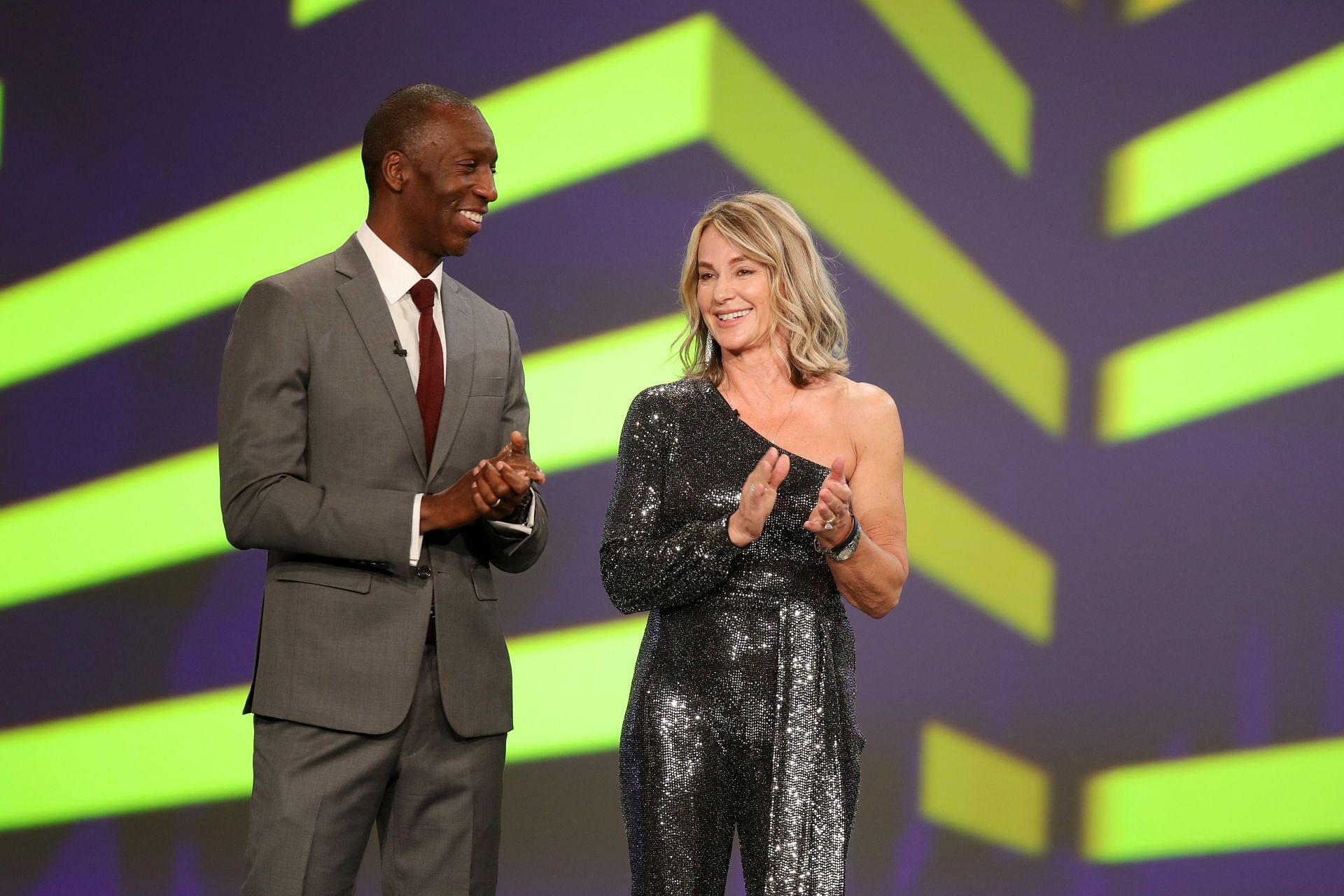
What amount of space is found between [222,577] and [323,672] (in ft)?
6.19

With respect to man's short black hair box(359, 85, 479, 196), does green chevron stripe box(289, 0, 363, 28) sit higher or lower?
higher

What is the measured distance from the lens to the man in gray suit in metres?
1.92

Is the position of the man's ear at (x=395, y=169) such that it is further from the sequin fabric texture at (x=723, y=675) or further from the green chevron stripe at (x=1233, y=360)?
the green chevron stripe at (x=1233, y=360)

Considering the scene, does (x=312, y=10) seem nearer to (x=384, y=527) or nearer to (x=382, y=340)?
(x=382, y=340)

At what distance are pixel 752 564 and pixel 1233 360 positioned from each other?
211cm

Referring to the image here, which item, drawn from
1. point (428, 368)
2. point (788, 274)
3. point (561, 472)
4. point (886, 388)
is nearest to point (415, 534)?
point (428, 368)

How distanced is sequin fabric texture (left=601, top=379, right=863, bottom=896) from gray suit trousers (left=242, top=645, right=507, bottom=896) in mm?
248

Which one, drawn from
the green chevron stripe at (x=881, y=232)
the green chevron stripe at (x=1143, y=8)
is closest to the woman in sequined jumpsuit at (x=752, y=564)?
the green chevron stripe at (x=881, y=232)

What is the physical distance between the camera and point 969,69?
145 inches

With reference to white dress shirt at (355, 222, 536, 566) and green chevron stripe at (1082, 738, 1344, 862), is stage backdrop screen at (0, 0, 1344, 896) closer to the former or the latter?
green chevron stripe at (1082, 738, 1344, 862)

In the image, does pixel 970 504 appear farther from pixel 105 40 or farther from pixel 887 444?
pixel 105 40

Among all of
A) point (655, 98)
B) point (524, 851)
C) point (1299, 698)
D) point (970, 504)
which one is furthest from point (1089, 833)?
point (655, 98)

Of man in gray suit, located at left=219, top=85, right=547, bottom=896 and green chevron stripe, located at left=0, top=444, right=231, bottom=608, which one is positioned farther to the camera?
green chevron stripe, located at left=0, top=444, right=231, bottom=608

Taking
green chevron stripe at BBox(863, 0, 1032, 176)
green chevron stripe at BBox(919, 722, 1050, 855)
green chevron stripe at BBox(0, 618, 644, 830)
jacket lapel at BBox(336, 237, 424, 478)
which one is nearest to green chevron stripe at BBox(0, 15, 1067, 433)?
green chevron stripe at BBox(863, 0, 1032, 176)
